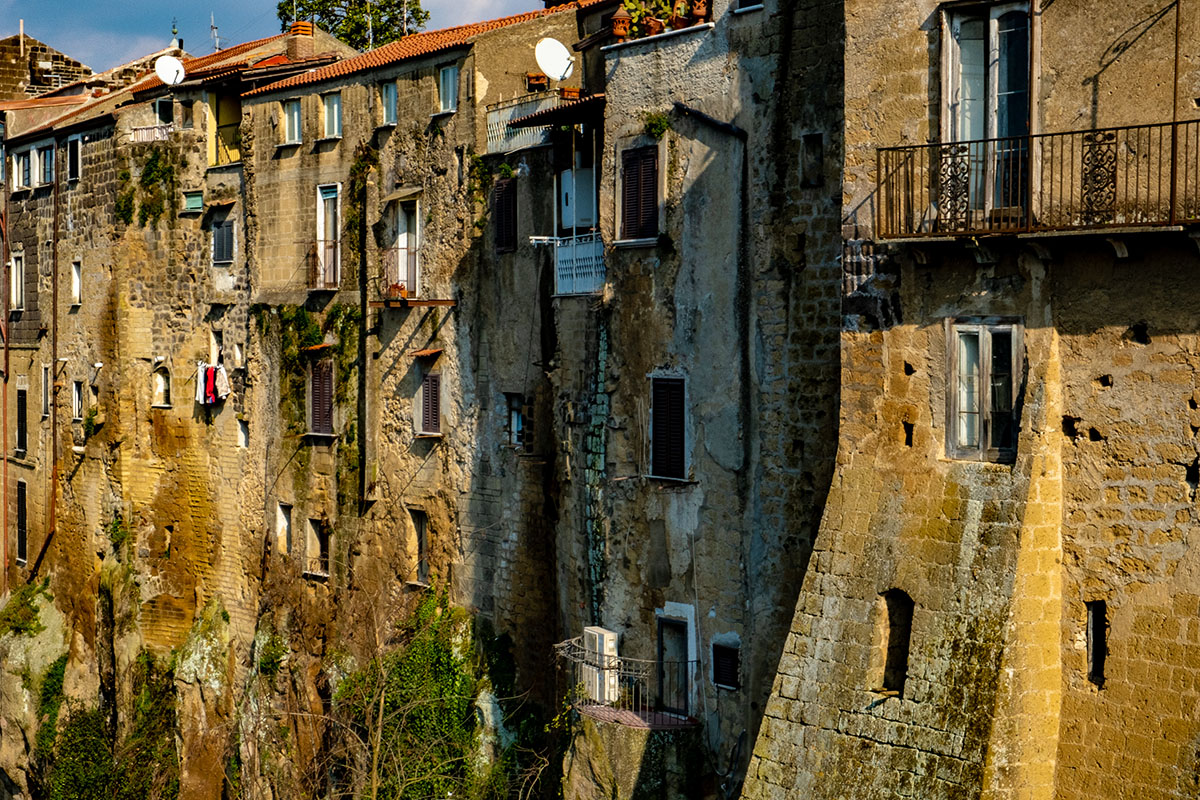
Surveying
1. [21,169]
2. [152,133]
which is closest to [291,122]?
[152,133]

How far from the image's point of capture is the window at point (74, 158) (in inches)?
1687

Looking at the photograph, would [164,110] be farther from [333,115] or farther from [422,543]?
[422,543]

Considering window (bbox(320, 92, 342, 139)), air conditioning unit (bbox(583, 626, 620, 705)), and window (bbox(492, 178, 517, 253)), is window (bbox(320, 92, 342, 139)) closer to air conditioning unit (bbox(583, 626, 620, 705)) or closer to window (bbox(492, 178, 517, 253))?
window (bbox(492, 178, 517, 253))

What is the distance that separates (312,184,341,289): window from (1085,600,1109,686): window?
806 inches

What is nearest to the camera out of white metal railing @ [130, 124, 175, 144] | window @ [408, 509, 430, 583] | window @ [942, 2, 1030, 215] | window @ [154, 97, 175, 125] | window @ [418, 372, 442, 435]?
window @ [942, 2, 1030, 215]

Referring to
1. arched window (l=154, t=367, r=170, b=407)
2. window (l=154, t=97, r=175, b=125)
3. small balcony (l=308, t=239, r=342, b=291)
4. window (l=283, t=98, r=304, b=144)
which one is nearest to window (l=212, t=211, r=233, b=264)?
window (l=283, t=98, r=304, b=144)

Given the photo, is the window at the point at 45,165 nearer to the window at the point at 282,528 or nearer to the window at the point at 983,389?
the window at the point at 282,528

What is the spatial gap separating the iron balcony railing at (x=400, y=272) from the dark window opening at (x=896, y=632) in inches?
625

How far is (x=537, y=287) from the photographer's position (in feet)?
92.8

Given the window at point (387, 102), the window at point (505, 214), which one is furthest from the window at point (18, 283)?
the window at point (505, 214)

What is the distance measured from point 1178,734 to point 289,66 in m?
26.2

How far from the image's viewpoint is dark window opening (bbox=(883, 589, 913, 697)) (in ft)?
57.5

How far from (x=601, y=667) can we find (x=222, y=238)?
58.7 ft

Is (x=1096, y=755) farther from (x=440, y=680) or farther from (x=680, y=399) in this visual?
(x=440, y=680)
